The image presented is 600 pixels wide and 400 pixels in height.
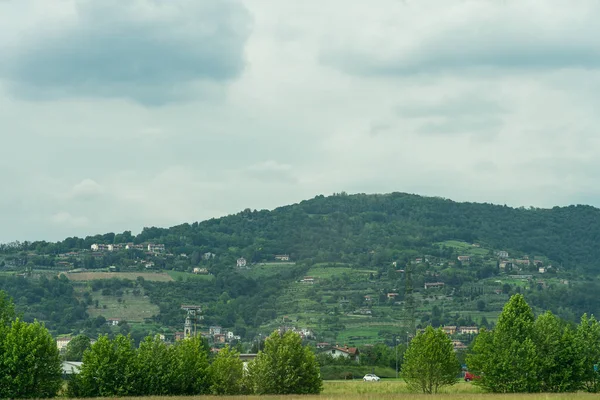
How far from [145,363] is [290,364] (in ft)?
41.4

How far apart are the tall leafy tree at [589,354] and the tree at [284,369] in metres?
25.2

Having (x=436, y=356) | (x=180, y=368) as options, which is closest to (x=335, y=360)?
(x=436, y=356)

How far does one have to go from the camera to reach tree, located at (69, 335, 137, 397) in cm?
7581

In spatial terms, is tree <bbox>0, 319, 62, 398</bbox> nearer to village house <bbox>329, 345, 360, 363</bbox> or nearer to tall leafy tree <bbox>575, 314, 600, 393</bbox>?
tall leafy tree <bbox>575, 314, 600, 393</bbox>

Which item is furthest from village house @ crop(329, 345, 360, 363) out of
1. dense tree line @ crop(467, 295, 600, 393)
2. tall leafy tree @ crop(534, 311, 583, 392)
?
tall leafy tree @ crop(534, 311, 583, 392)

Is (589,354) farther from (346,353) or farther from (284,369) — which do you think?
(346,353)

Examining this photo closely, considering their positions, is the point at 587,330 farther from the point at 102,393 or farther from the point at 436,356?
the point at 102,393

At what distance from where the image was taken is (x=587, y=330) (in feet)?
297

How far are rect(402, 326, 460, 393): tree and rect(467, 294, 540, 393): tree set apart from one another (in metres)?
2.11

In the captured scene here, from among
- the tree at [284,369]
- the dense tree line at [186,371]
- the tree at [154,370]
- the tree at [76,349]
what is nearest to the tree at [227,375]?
the dense tree line at [186,371]

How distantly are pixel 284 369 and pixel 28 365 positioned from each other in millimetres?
21466

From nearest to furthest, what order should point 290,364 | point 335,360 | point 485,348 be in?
point 290,364 → point 485,348 → point 335,360

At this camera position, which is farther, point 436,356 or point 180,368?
point 436,356

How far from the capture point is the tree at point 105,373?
249 feet
